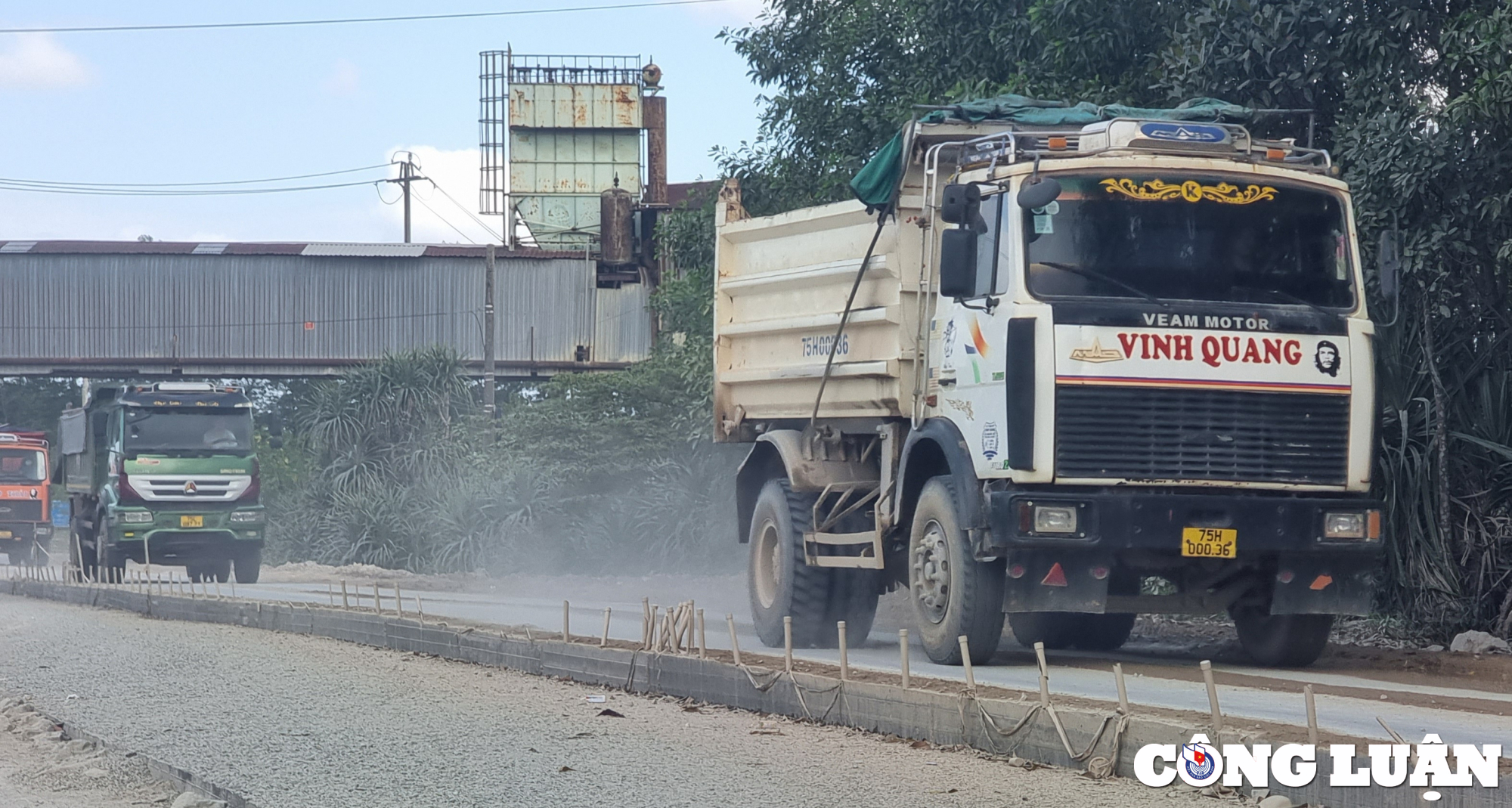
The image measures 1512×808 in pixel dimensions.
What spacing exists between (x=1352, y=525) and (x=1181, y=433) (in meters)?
1.21

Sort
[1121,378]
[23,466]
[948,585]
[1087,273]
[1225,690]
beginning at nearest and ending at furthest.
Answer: [1225,690]
[1121,378]
[1087,273]
[948,585]
[23,466]

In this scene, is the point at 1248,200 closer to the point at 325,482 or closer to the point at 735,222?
the point at 735,222

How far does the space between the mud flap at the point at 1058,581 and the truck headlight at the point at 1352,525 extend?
127 cm

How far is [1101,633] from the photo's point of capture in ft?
42.3

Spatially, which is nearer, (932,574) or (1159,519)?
(1159,519)

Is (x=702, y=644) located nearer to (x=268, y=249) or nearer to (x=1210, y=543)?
(x=1210, y=543)

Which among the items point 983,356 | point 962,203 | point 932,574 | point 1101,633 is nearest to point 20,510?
point 1101,633

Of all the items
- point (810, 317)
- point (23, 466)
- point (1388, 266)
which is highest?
point (1388, 266)

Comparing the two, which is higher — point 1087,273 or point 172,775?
point 1087,273

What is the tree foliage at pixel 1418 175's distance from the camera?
39.2 ft

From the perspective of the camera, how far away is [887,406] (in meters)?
11.3

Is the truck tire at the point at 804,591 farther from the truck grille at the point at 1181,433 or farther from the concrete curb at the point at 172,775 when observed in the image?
the concrete curb at the point at 172,775

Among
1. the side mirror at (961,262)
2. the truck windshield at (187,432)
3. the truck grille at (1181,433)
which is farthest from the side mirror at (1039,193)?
the truck windshield at (187,432)

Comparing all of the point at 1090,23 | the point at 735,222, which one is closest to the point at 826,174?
the point at 1090,23
